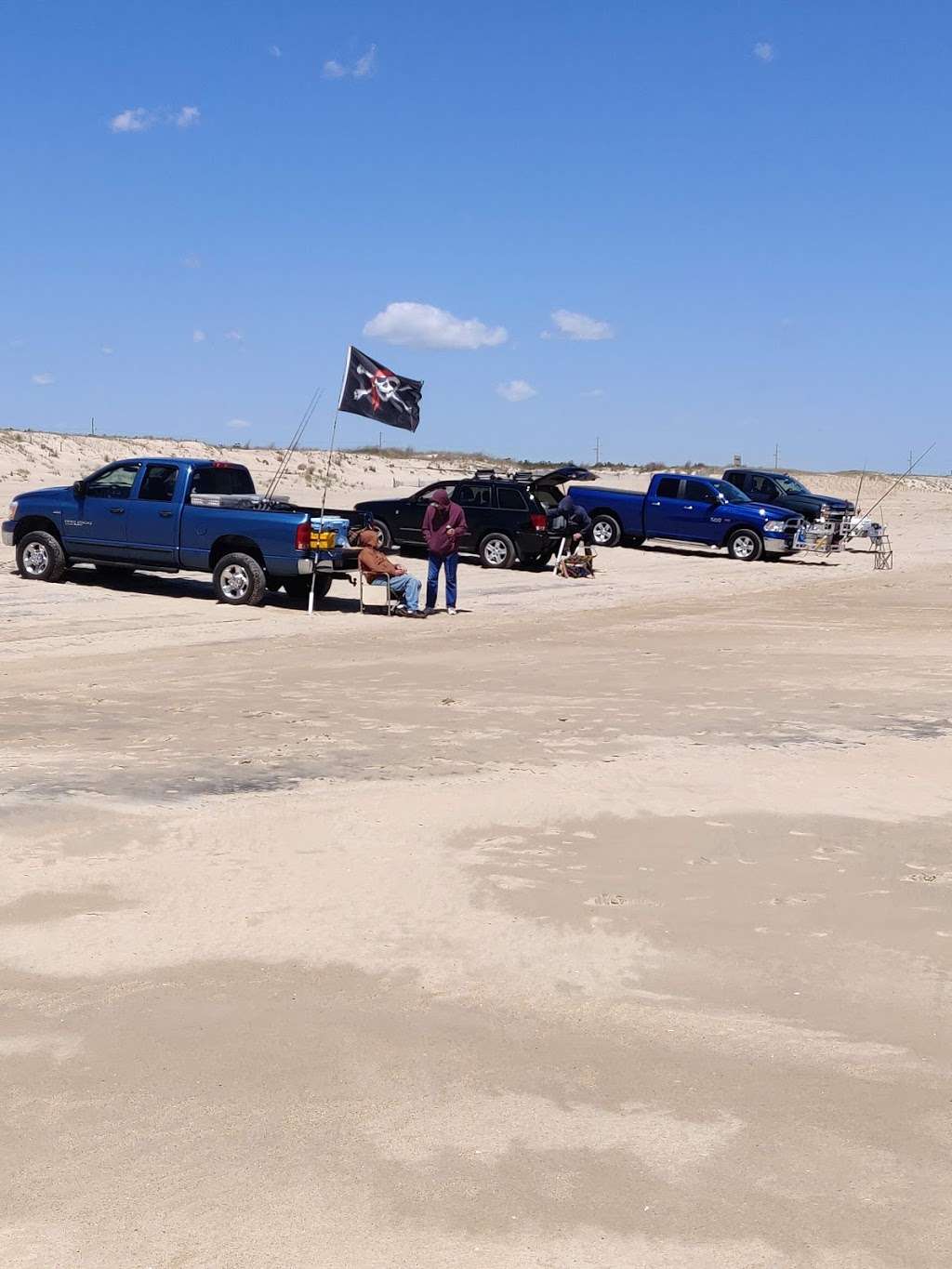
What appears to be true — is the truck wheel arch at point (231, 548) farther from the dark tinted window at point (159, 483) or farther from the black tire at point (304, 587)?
the dark tinted window at point (159, 483)

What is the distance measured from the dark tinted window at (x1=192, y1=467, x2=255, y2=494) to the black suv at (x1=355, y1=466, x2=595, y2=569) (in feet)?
20.3

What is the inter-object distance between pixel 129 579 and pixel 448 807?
15.0 m

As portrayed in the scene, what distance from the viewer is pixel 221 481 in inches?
802

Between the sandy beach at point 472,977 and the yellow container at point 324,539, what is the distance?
→ 633cm

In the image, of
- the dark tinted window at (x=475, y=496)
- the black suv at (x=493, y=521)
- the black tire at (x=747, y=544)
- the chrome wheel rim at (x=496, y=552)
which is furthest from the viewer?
the black tire at (x=747, y=544)

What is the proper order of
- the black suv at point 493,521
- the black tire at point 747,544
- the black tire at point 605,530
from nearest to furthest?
1. the black suv at point 493,521
2. the black tire at point 747,544
3. the black tire at point 605,530

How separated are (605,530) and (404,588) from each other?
14366 mm

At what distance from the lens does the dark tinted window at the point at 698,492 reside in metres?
32.6

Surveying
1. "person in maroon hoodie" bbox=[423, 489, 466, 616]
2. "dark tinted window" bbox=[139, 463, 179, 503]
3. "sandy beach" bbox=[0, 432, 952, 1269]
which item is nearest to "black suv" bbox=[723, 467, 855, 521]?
"person in maroon hoodie" bbox=[423, 489, 466, 616]

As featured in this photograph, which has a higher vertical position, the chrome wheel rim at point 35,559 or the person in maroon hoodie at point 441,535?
the person in maroon hoodie at point 441,535

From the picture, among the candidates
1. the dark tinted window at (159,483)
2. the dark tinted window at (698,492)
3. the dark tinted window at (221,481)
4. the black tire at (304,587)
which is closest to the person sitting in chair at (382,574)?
the black tire at (304,587)

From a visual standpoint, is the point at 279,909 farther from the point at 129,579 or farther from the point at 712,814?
the point at 129,579

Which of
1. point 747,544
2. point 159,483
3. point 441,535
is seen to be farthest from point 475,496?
point 159,483

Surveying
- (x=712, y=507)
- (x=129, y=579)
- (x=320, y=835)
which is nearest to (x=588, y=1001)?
(x=320, y=835)
